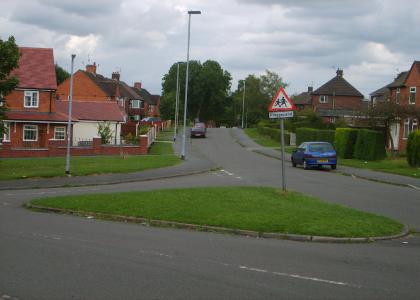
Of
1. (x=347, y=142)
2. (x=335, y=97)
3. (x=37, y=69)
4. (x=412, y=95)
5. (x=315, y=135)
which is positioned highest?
(x=335, y=97)

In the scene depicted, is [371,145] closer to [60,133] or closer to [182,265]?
[60,133]

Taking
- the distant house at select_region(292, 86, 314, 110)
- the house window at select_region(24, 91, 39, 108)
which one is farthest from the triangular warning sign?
the distant house at select_region(292, 86, 314, 110)

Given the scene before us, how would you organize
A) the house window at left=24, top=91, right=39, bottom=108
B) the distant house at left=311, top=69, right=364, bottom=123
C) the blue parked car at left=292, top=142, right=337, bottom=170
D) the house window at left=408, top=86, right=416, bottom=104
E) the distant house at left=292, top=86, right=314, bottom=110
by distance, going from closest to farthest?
the blue parked car at left=292, top=142, right=337, bottom=170 < the house window at left=24, top=91, right=39, bottom=108 < the house window at left=408, top=86, right=416, bottom=104 < the distant house at left=311, top=69, right=364, bottom=123 < the distant house at left=292, top=86, right=314, bottom=110

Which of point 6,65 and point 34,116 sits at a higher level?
point 6,65

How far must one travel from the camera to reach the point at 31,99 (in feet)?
160

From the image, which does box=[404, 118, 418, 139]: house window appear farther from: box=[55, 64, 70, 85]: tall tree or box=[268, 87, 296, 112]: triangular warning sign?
box=[55, 64, 70, 85]: tall tree

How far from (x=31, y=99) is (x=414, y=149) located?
31.6 meters

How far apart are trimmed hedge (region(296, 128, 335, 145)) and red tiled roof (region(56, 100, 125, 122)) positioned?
18627mm

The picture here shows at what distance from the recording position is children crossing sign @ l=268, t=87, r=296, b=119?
15695 mm

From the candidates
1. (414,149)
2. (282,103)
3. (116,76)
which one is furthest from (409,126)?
(116,76)

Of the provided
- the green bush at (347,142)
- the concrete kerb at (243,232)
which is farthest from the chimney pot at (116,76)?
the concrete kerb at (243,232)

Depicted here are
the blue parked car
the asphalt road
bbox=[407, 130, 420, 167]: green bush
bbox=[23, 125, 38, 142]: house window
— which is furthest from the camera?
bbox=[23, 125, 38, 142]: house window

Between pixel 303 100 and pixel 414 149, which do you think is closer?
pixel 414 149

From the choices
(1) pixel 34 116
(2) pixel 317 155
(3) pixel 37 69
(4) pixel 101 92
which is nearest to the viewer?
(2) pixel 317 155
